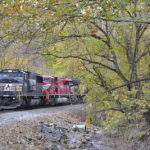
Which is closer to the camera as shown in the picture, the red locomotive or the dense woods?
the dense woods

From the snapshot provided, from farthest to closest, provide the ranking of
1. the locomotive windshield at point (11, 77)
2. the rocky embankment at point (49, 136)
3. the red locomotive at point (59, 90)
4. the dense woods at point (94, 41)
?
the red locomotive at point (59, 90) → the locomotive windshield at point (11, 77) → the rocky embankment at point (49, 136) → the dense woods at point (94, 41)

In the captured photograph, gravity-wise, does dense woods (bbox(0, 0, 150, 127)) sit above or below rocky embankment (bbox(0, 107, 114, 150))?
above

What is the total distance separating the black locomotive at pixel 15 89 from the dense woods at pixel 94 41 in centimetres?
403

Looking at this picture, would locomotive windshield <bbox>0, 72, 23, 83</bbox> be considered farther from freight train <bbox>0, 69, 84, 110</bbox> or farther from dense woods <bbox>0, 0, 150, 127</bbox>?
dense woods <bbox>0, 0, 150, 127</bbox>

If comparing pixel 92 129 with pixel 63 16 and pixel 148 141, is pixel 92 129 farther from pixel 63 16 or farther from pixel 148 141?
pixel 63 16

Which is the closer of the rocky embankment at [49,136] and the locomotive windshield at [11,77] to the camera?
the rocky embankment at [49,136]

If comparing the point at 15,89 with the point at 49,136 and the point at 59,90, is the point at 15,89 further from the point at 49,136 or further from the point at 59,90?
the point at 59,90

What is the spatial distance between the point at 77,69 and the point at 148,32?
15.8ft

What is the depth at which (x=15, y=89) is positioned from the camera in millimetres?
22688

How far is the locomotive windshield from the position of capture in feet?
75.8

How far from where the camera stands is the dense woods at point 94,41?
281 inches

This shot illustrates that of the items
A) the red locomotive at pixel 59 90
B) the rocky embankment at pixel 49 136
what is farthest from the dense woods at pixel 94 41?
the red locomotive at pixel 59 90

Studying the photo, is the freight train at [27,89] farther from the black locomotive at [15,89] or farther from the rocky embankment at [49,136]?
the rocky embankment at [49,136]

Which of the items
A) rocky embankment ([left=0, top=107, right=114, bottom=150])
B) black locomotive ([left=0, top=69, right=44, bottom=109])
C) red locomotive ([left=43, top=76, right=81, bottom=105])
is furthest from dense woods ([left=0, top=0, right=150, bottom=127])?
red locomotive ([left=43, top=76, right=81, bottom=105])
